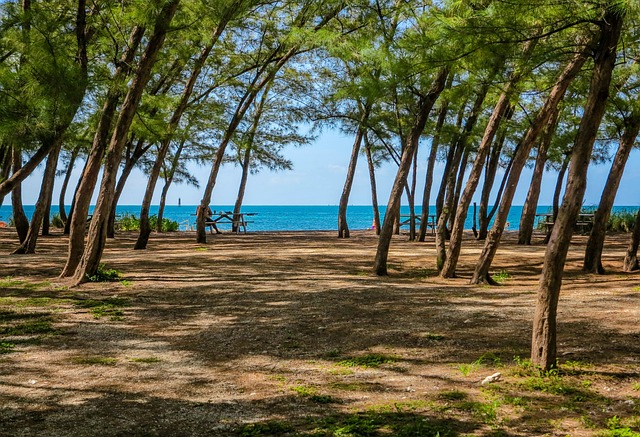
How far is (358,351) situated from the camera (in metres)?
6.37

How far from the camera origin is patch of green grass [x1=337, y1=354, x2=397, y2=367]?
583 cm

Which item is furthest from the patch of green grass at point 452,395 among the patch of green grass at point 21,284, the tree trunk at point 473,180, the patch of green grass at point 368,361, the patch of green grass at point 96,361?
the patch of green grass at point 21,284

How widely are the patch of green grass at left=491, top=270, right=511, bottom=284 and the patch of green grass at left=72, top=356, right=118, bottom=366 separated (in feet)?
25.4

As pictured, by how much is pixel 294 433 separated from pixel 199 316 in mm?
4434

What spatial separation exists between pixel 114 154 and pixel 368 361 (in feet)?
21.6

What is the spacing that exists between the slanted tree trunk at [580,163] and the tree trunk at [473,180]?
513 cm

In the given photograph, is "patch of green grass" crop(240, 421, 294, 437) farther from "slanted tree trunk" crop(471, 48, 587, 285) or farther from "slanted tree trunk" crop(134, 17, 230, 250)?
"slanted tree trunk" crop(134, 17, 230, 250)

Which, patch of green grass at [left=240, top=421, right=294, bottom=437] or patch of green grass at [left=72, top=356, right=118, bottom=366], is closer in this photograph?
patch of green grass at [left=240, top=421, right=294, bottom=437]

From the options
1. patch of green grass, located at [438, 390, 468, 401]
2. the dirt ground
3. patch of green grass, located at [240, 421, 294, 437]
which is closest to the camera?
patch of green grass, located at [240, 421, 294, 437]

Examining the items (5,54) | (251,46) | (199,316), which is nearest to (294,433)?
(199,316)

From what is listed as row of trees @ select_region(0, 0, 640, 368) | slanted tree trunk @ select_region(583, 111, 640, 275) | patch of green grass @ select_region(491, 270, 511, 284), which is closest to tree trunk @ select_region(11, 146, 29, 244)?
row of trees @ select_region(0, 0, 640, 368)

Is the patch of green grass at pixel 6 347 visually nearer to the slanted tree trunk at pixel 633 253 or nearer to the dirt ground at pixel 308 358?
the dirt ground at pixel 308 358

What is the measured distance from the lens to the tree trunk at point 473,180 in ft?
35.5

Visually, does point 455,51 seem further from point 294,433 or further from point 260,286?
point 260,286
